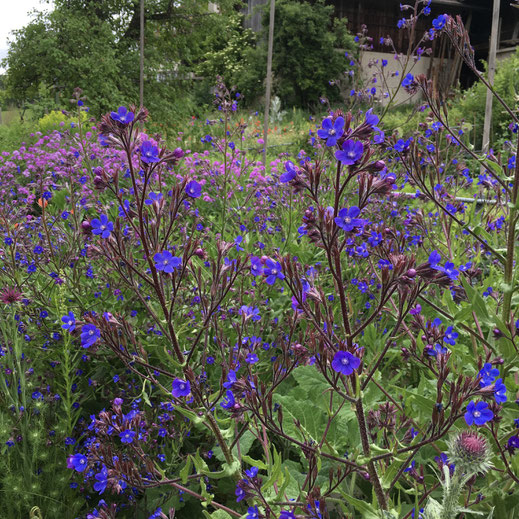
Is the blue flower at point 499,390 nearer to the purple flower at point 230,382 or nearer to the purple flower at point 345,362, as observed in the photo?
the purple flower at point 345,362

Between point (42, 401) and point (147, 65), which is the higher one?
point (147, 65)

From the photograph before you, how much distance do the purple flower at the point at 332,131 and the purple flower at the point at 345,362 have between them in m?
0.44

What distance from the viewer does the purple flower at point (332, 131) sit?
3.49ft

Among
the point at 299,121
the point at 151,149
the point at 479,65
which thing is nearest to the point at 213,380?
the point at 151,149

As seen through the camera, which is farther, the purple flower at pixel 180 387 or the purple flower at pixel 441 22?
the purple flower at pixel 441 22

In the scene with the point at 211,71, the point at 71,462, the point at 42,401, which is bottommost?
the point at 42,401

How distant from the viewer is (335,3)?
20.7 metres

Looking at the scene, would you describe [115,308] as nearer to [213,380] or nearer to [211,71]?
[213,380]

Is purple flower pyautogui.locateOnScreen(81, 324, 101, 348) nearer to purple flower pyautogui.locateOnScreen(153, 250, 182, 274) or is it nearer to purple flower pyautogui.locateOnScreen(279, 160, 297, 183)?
purple flower pyautogui.locateOnScreen(153, 250, 182, 274)

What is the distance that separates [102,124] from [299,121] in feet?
53.2

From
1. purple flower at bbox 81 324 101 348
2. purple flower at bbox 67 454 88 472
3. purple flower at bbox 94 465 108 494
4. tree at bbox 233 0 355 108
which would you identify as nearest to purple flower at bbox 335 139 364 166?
purple flower at bbox 81 324 101 348

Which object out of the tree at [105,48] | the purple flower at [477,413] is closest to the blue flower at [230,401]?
the purple flower at [477,413]

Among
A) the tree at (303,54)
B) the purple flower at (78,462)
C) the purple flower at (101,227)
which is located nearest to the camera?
the purple flower at (101,227)

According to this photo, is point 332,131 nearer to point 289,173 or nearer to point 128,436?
point 289,173
